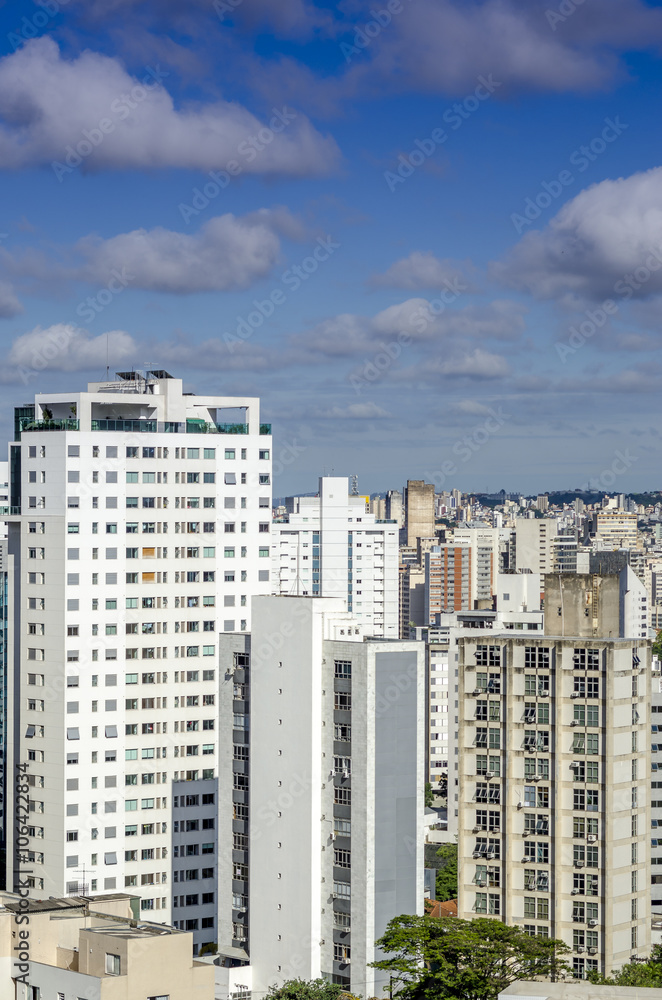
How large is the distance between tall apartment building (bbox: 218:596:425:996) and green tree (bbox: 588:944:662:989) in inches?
384

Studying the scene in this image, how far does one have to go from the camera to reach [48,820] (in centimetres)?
7562

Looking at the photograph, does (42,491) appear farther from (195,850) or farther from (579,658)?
(579,658)

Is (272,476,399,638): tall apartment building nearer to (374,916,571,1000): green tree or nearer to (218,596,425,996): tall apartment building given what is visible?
(218,596,425,996): tall apartment building

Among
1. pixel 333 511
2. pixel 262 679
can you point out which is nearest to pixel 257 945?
pixel 262 679

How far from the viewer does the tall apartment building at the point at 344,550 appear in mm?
158375

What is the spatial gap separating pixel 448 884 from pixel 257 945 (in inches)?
1359

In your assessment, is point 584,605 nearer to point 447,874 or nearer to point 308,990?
point 308,990

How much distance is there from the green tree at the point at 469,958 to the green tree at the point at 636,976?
136 cm

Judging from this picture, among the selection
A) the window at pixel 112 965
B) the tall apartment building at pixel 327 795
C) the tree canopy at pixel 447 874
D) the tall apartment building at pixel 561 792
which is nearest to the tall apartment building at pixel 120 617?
the tall apartment building at pixel 327 795

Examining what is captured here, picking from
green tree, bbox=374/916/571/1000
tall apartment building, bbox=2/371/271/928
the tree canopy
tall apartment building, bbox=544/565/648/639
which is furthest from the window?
the tree canopy

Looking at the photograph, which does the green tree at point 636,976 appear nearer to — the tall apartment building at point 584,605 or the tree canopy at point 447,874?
the tall apartment building at point 584,605

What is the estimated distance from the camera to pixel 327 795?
61.8m

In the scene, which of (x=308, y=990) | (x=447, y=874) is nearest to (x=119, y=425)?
(x=308, y=990)

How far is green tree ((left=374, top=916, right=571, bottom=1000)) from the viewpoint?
5269 centimetres
